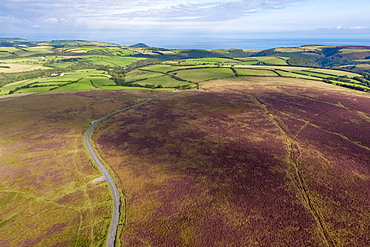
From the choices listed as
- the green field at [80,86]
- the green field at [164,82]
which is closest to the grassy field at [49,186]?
the green field at [80,86]

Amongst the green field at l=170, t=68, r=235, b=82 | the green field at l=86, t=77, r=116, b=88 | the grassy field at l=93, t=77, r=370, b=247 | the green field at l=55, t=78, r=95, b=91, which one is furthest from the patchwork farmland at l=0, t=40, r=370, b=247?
the green field at l=170, t=68, r=235, b=82

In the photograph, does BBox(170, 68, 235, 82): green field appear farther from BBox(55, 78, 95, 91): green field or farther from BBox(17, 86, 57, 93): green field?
BBox(17, 86, 57, 93): green field

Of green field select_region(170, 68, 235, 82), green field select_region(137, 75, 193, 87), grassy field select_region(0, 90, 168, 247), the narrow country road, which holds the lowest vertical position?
the narrow country road

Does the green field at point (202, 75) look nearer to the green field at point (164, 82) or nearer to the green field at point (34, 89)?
the green field at point (164, 82)

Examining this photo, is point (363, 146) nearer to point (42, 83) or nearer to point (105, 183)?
point (105, 183)

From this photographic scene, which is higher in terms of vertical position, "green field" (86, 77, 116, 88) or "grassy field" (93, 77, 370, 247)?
"green field" (86, 77, 116, 88)

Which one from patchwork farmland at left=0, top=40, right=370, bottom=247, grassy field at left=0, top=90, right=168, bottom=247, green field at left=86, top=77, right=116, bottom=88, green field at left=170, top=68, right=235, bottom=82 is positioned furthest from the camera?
green field at left=170, top=68, right=235, bottom=82

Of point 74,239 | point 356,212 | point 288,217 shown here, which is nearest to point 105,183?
point 74,239
